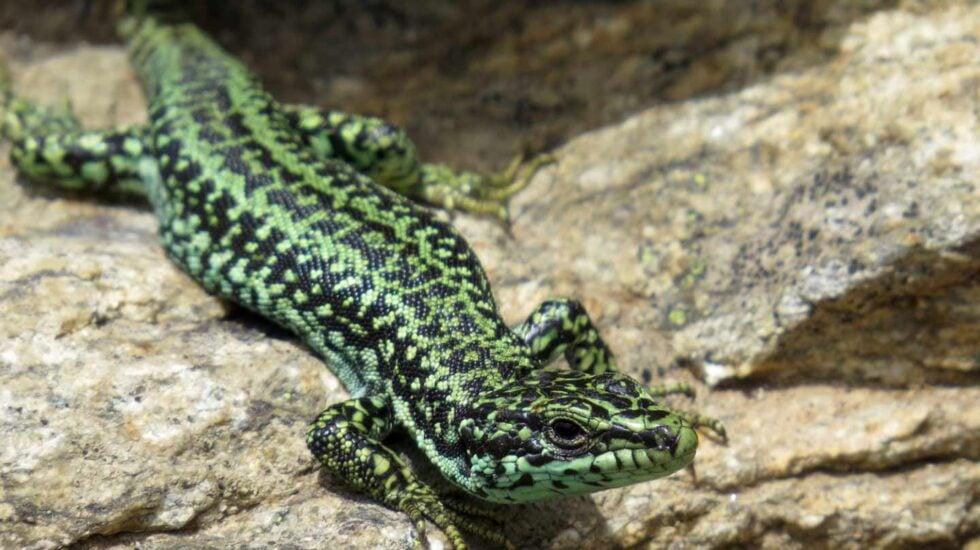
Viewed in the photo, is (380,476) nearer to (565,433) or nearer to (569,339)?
(565,433)

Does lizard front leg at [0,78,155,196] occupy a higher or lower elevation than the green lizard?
higher

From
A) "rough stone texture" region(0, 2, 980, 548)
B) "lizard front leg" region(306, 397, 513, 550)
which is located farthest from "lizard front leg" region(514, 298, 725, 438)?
"lizard front leg" region(306, 397, 513, 550)

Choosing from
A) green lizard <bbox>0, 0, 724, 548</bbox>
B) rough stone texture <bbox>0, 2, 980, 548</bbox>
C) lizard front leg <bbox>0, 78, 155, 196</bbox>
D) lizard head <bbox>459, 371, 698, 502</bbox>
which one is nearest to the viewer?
lizard head <bbox>459, 371, 698, 502</bbox>

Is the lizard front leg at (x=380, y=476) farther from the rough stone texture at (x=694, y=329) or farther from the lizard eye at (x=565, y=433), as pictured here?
the lizard eye at (x=565, y=433)

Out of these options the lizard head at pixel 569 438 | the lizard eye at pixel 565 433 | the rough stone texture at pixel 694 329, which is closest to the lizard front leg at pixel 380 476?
the rough stone texture at pixel 694 329

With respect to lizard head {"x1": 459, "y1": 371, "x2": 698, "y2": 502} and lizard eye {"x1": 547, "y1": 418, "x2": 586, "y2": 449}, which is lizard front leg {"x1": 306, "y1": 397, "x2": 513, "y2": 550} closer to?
lizard head {"x1": 459, "y1": 371, "x2": 698, "y2": 502}

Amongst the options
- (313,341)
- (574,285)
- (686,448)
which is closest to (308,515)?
(313,341)

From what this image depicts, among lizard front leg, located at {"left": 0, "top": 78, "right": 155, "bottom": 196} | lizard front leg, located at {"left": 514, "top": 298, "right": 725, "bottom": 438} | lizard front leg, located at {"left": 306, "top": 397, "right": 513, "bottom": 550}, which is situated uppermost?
lizard front leg, located at {"left": 0, "top": 78, "right": 155, "bottom": 196}

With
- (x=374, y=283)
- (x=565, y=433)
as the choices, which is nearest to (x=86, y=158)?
(x=374, y=283)
